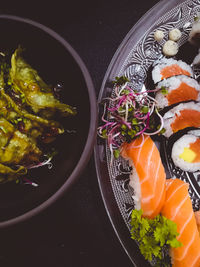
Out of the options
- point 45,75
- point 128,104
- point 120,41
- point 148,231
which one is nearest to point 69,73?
point 45,75

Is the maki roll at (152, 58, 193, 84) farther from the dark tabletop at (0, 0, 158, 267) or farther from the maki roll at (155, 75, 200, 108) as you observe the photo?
the dark tabletop at (0, 0, 158, 267)

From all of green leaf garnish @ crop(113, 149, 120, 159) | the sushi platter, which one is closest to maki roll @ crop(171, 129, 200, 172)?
the sushi platter

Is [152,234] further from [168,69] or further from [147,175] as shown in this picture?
[168,69]

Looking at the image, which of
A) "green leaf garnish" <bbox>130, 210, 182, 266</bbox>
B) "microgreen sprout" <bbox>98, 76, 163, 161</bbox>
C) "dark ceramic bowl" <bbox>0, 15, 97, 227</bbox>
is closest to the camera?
"dark ceramic bowl" <bbox>0, 15, 97, 227</bbox>

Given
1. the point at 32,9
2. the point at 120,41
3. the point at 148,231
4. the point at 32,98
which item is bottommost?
the point at 148,231

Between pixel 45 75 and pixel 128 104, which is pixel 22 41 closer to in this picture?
pixel 45 75

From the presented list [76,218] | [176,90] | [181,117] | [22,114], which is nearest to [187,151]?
[181,117]

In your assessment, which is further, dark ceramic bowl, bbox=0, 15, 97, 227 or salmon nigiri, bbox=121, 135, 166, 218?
salmon nigiri, bbox=121, 135, 166, 218
